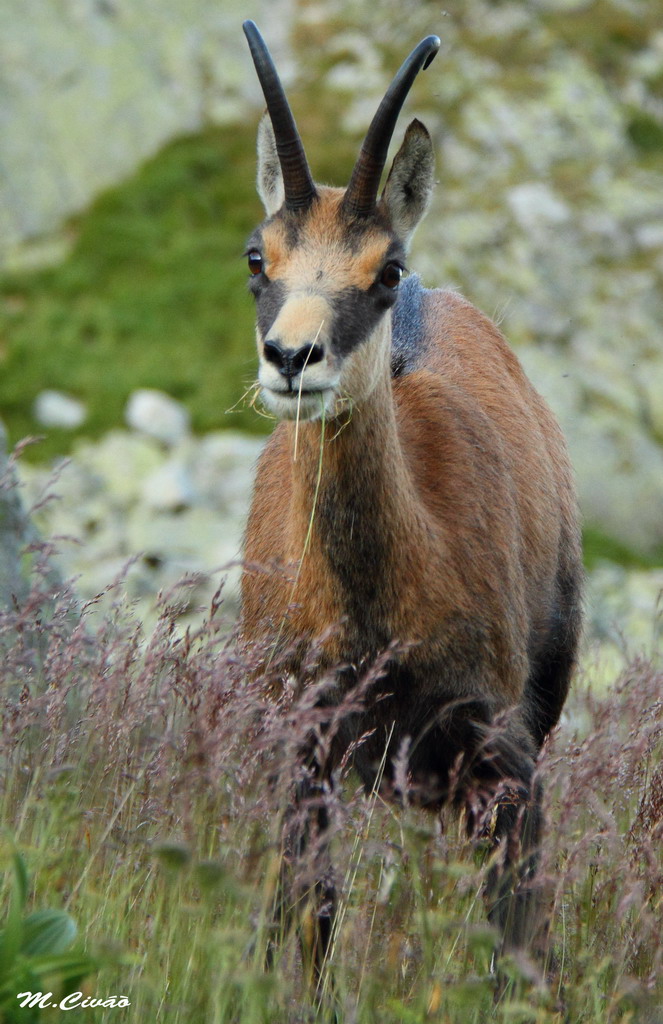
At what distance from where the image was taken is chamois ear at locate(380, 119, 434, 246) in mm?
4875

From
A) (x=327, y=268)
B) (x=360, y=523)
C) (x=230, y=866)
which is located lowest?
(x=230, y=866)

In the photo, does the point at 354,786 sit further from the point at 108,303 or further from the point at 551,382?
the point at 108,303

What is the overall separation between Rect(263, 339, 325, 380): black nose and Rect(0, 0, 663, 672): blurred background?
36.8ft

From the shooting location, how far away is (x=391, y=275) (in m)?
4.52

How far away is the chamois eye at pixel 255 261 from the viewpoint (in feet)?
14.9

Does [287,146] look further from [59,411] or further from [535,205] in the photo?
[535,205]

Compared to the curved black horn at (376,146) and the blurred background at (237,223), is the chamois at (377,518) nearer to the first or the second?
the curved black horn at (376,146)

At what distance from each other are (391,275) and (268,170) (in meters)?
0.98

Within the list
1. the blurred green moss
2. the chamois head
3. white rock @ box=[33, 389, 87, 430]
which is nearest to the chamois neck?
the chamois head

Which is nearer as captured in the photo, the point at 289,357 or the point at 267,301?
the point at 289,357

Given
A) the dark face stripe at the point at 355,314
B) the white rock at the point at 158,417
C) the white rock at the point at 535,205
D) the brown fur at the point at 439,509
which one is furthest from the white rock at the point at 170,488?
the dark face stripe at the point at 355,314

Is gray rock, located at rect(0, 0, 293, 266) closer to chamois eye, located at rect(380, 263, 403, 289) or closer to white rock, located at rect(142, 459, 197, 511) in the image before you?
white rock, located at rect(142, 459, 197, 511)

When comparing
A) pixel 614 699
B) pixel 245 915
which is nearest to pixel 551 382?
pixel 614 699
